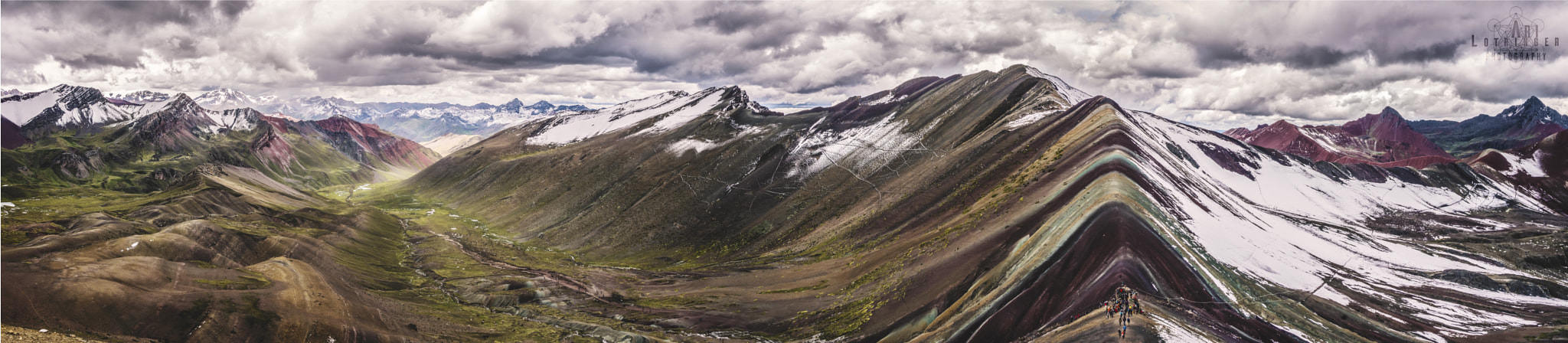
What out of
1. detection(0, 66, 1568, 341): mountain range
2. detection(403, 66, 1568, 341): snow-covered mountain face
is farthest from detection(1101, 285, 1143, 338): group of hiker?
detection(403, 66, 1568, 341): snow-covered mountain face

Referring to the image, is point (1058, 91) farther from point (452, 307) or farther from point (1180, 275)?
point (452, 307)

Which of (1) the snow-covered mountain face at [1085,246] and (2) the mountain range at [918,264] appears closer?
(2) the mountain range at [918,264]

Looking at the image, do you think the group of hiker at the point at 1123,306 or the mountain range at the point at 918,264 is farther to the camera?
the mountain range at the point at 918,264

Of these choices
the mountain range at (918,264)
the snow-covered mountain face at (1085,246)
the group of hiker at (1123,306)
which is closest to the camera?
the group of hiker at (1123,306)

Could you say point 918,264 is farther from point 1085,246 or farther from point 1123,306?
point 1123,306

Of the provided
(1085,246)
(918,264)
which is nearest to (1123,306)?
(1085,246)

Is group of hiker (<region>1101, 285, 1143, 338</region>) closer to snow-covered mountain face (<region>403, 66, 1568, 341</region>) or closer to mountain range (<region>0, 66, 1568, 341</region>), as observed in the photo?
mountain range (<region>0, 66, 1568, 341</region>)

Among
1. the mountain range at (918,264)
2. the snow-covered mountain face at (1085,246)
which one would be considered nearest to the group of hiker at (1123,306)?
the mountain range at (918,264)

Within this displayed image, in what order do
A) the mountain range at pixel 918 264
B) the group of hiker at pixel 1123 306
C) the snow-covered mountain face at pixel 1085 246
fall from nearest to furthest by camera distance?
1. the group of hiker at pixel 1123 306
2. the mountain range at pixel 918 264
3. the snow-covered mountain face at pixel 1085 246

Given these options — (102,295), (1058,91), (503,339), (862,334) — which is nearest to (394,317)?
(503,339)

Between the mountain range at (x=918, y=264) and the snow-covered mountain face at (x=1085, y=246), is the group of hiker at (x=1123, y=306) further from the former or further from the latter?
the snow-covered mountain face at (x=1085, y=246)
